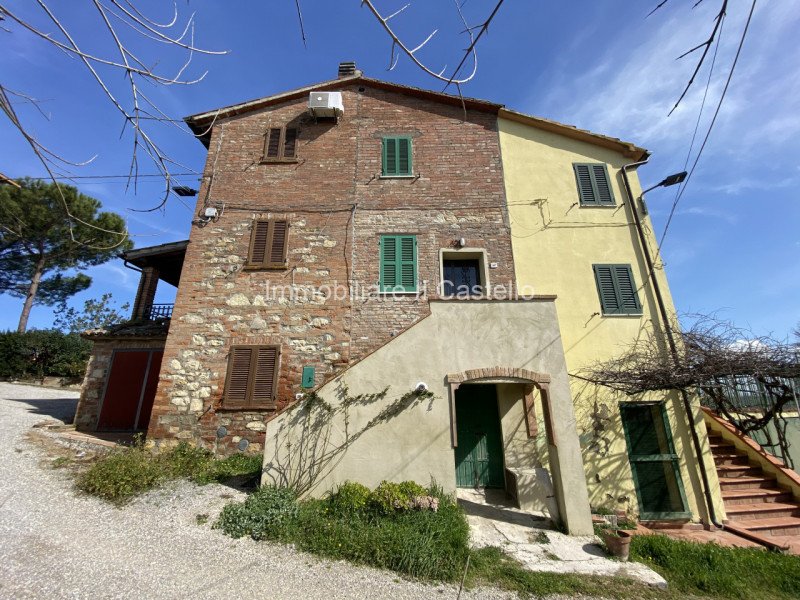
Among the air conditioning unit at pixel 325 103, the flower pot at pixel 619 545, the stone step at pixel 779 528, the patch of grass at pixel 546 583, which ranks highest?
the air conditioning unit at pixel 325 103

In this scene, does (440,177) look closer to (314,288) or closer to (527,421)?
(314,288)

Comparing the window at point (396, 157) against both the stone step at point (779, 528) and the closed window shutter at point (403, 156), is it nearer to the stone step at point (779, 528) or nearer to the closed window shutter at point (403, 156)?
the closed window shutter at point (403, 156)

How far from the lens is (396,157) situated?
9461 mm

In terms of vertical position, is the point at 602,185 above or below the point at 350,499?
above

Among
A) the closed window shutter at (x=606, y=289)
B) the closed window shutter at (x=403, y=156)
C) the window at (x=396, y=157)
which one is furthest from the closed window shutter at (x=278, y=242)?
the closed window shutter at (x=606, y=289)

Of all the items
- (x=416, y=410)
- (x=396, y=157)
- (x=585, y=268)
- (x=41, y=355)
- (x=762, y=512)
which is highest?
(x=396, y=157)

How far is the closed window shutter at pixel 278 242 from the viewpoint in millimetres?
8598

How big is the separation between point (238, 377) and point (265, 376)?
584 mm

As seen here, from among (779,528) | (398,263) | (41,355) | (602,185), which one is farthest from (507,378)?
(41,355)

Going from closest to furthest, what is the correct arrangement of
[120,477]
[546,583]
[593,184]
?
[546,583] → [120,477] → [593,184]

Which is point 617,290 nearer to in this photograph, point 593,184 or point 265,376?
point 593,184

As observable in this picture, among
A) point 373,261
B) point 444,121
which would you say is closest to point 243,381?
point 373,261

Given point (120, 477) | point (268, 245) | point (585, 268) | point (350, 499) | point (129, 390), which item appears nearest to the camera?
point (350, 499)

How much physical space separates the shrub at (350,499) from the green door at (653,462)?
17.4ft
